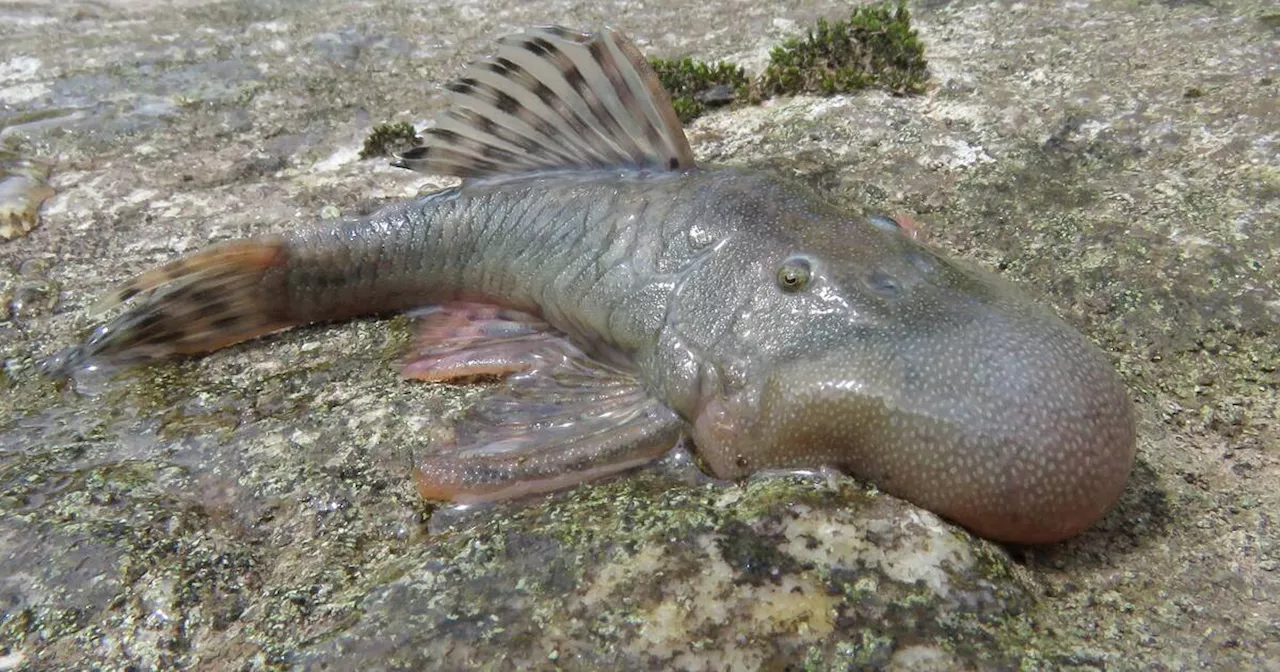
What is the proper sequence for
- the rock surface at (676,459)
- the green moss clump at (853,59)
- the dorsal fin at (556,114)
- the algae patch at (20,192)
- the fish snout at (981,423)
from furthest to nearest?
the green moss clump at (853,59) → the algae patch at (20,192) → the dorsal fin at (556,114) → the fish snout at (981,423) → the rock surface at (676,459)

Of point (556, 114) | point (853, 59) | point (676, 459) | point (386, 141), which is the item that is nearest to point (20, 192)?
point (386, 141)

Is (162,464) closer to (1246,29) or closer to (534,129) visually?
(534,129)

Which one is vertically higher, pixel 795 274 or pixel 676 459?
pixel 795 274

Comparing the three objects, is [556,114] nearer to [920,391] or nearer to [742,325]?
[742,325]

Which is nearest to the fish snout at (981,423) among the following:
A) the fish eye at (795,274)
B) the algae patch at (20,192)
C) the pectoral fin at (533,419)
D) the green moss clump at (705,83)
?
the fish eye at (795,274)

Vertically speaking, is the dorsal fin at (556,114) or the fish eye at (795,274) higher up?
the dorsal fin at (556,114)

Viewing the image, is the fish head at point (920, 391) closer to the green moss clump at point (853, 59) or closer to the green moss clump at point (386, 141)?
the green moss clump at point (853, 59)

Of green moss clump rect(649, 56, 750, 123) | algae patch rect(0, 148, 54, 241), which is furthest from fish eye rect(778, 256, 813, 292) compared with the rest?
algae patch rect(0, 148, 54, 241)
